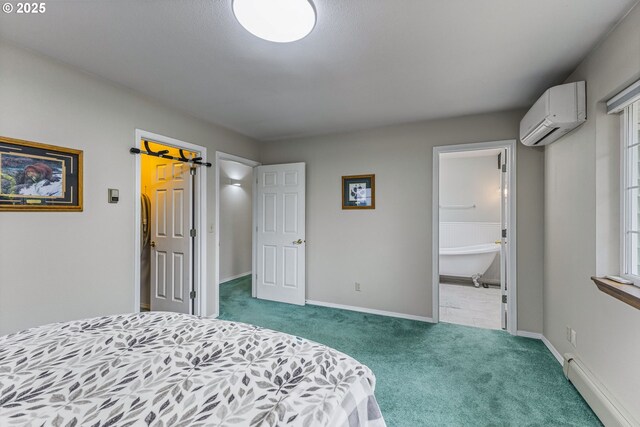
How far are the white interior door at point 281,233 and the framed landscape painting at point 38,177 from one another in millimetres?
2316

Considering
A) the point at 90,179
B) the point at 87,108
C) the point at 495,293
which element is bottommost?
the point at 495,293

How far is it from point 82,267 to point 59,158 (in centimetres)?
83

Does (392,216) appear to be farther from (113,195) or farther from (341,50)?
(113,195)

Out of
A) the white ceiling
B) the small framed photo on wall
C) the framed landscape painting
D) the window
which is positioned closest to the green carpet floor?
the window

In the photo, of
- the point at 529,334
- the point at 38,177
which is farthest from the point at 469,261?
the point at 38,177

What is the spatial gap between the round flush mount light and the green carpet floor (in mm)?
2399

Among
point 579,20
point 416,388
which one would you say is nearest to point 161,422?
point 416,388

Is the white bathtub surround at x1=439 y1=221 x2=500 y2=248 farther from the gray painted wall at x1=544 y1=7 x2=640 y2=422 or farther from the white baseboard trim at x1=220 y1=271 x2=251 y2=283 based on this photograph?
the white baseboard trim at x1=220 y1=271 x2=251 y2=283

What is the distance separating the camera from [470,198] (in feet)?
18.4

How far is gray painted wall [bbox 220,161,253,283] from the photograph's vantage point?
5223 millimetres

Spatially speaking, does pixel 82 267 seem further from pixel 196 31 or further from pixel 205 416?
pixel 205 416

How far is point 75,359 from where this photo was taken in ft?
3.33

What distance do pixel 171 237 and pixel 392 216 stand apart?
275cm

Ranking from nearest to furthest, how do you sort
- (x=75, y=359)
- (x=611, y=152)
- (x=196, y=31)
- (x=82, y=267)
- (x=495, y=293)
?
1. (x=75, y=359)
2. (x=196, y=31)
3. (x=611, y=152)
4. (x=82, y=267)
5. (x=495, y=293)
